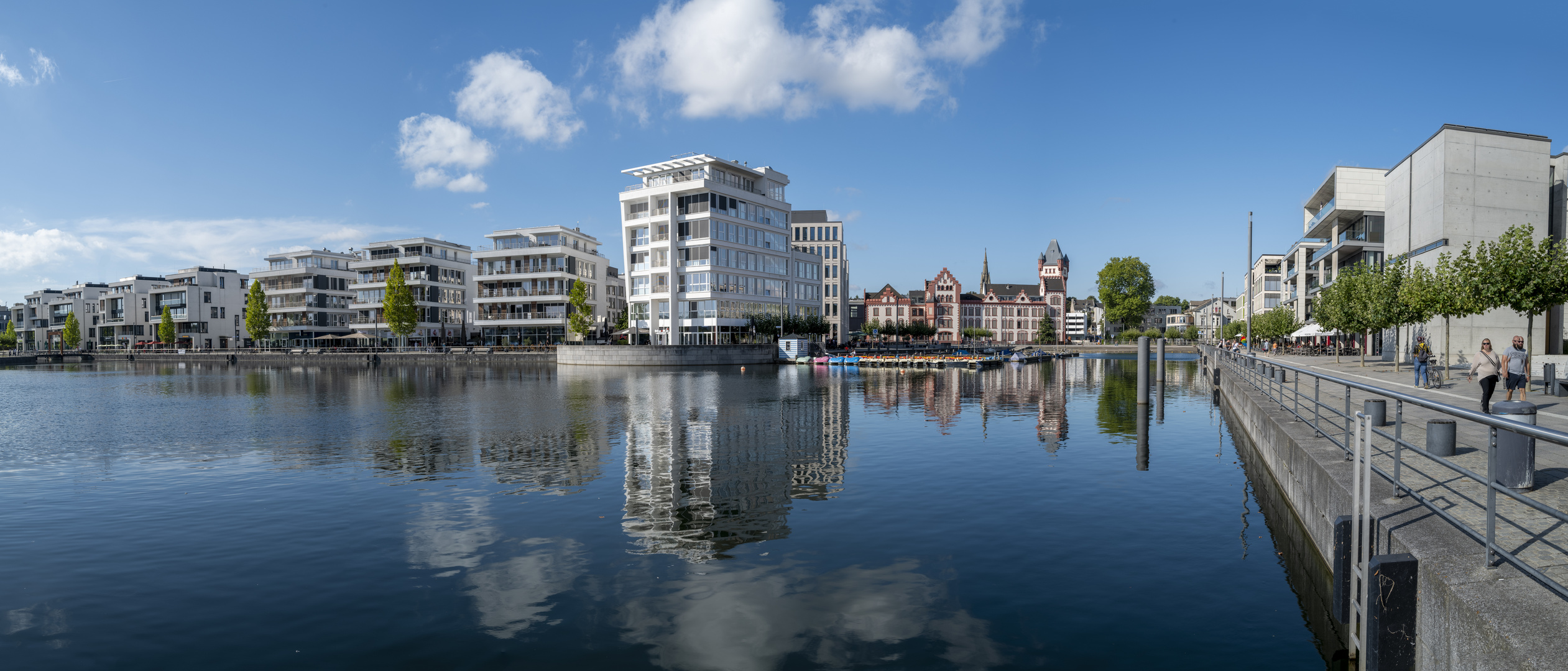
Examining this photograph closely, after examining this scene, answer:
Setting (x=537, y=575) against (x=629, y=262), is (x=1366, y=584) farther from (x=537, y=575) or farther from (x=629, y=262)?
(x=629, y=262)

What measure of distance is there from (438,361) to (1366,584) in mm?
93231

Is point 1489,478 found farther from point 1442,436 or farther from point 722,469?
point 722,469

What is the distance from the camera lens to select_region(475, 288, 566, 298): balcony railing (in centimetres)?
10219

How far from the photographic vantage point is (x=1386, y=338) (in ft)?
166

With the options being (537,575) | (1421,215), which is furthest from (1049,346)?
(537,575)

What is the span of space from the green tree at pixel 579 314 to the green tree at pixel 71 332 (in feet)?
356

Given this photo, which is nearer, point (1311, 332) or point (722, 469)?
point (722, 469)

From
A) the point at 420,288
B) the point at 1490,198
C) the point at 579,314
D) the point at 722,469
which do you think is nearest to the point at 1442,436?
the point at 722,469

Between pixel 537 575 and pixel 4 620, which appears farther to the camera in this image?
pixel 537 575

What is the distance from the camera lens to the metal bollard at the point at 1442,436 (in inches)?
418

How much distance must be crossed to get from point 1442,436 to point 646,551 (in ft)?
37.2

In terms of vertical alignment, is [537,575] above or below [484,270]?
below

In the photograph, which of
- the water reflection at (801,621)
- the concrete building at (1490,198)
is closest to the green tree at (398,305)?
the water reflection at (801,621)

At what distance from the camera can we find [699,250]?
84.1m
